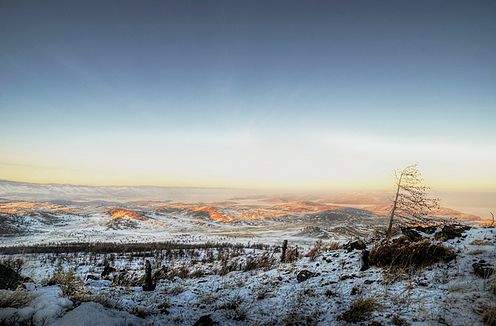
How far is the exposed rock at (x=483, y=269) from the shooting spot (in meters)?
5.52

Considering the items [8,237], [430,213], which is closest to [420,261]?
[430,213]

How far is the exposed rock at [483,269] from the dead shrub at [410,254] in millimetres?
724

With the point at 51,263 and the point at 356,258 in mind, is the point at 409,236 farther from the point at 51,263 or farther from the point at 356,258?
the point at 51,263

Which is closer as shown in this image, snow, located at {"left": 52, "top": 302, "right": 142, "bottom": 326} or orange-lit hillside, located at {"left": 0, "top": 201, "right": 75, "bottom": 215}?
snow, located at {"left": 52, "top": 302, "right": 142, "bottom": 326}

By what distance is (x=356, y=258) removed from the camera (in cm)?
902

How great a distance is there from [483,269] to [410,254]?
67.3 inches

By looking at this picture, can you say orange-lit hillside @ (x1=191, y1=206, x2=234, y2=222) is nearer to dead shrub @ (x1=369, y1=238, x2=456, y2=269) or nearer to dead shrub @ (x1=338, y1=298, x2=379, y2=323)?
dead shrub @ (x1=369, y1=238, x2=456, y2=269)

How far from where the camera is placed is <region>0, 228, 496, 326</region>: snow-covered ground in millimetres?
4523

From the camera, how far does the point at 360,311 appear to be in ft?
16.8

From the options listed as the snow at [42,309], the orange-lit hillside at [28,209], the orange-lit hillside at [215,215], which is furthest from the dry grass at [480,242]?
the orange-lit hillside at [28,209]

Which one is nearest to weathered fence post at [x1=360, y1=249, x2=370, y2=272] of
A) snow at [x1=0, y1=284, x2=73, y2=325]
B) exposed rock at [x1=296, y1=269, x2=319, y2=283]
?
exposed rock at [x1=296, y1=269, x2=319, y2=283]

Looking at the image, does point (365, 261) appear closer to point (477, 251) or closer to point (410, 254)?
point (410, 254)

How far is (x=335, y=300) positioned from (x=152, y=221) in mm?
66138

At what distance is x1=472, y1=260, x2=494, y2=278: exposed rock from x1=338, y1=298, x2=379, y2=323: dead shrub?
250 centimetres
